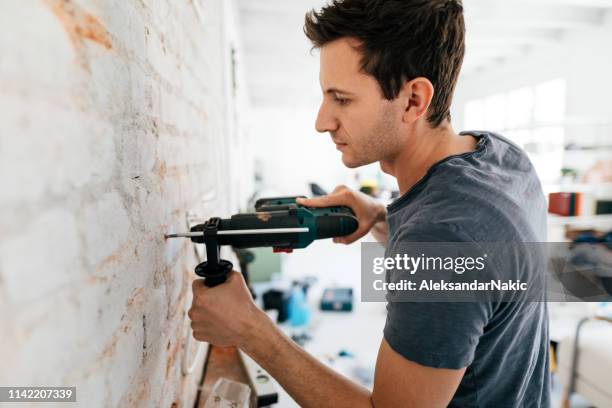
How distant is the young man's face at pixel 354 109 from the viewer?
990 mm

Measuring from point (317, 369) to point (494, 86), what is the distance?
7.78m

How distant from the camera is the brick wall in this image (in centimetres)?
35

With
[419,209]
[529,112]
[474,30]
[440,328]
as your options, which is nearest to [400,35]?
[419,209]

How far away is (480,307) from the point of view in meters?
0.75

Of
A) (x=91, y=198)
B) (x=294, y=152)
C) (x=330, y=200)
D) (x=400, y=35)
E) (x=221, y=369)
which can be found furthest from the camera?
(x=294, y=152)

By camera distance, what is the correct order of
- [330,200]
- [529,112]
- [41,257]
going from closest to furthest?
[41,257], [330,200], [529,112]

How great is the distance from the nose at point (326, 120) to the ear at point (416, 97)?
20 cm

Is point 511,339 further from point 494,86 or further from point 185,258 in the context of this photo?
point 494,86

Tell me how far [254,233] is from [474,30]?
5.20 meters

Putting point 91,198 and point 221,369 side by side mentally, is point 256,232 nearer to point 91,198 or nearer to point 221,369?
point 91,198

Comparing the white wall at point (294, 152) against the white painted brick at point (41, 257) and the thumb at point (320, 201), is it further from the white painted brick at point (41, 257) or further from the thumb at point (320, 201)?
the white painted brick at point (41, 257)

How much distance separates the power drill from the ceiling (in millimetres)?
1967

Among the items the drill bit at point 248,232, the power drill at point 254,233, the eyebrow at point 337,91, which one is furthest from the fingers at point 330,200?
the eyebrow at point 337,91

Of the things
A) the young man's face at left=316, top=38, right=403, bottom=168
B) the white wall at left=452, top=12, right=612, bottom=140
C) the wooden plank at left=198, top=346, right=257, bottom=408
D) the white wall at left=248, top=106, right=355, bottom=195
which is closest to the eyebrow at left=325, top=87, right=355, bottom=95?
the young man's face at left=316, top=38, right=403, bottom=168
